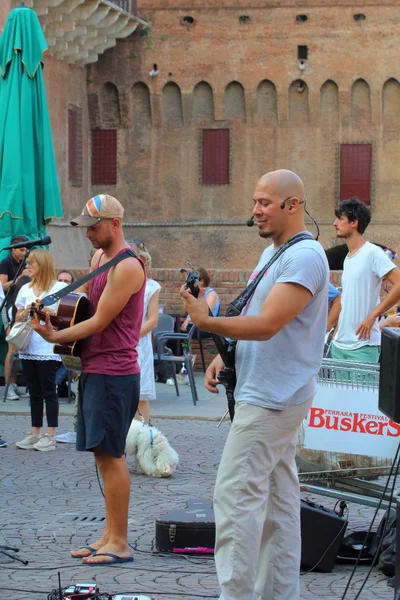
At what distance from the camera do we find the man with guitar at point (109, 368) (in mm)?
5648

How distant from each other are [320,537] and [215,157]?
26.0 meters

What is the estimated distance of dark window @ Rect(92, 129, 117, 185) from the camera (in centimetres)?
3103

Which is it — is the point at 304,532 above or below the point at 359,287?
below

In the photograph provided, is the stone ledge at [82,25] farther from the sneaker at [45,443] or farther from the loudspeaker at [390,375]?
the loudspeaker at [390,375]

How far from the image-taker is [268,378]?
439 centimetres

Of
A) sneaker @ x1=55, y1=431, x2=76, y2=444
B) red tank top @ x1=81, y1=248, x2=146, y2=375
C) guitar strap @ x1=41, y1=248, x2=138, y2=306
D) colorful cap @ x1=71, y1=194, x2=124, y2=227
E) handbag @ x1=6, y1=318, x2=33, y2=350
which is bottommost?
sneaker @ x1=55, y1=431, x2=76, y2=444

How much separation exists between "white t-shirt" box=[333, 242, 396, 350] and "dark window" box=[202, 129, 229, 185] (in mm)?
23779

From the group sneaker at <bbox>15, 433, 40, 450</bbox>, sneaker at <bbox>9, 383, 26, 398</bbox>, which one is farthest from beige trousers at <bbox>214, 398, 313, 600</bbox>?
sneaker at <bbox>9, 383, 26, 398</bbox>

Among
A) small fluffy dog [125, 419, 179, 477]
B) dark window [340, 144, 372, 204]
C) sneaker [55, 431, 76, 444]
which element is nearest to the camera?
small fluffy dog [125, 419, 179, 477]

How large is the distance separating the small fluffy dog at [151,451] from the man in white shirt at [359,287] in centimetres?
148

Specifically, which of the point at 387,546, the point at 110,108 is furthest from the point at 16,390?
the point at 110,108

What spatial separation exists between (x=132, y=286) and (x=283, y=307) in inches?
61.4

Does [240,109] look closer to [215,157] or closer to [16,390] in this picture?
[215,157]

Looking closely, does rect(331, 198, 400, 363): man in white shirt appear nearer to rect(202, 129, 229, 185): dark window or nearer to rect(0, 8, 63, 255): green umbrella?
rect(0, 8, 63, 255): green umbrella
